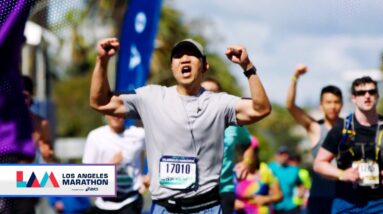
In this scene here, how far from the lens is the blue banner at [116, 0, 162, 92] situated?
33.7 feet

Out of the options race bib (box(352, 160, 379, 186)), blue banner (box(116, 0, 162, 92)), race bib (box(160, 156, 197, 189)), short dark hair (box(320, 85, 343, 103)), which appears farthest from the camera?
blue banner (box(116, 0, 162, 92))

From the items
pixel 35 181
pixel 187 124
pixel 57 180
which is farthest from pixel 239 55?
pixel 35 181

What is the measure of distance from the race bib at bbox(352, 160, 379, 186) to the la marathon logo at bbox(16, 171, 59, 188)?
2638mm

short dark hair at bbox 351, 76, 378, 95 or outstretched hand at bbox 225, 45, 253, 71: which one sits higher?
outstretched hand at bbox 225, 45, 253, 71

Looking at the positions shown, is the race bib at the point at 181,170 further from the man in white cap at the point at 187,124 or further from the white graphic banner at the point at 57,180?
the white graphic banner at the point at 57,180

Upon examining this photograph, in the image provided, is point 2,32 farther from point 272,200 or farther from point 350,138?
point 272,200

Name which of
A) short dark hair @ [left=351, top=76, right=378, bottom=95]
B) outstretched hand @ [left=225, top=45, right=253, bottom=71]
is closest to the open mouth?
outstretched hand @ [left=225, top=45, right=253, bottom=71]

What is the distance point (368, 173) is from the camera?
26.5ft

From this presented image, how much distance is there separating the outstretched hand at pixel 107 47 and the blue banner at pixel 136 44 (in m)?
3.64

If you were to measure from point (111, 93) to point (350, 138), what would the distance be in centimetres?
234

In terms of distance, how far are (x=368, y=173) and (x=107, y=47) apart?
2686 millimetres

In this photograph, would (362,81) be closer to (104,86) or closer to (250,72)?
(250,72)

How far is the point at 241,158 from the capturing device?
10.9m

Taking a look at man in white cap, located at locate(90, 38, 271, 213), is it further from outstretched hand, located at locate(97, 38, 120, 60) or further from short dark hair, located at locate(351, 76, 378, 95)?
short dark hair, located at locate(351, 76, 378, 95)
